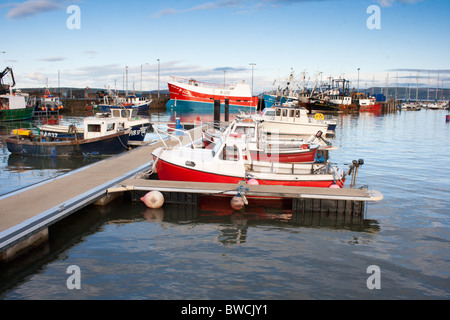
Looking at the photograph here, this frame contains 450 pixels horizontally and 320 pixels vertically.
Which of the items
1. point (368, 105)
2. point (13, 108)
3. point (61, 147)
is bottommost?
point (61, 147)

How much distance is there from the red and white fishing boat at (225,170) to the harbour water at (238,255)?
105 centimetres

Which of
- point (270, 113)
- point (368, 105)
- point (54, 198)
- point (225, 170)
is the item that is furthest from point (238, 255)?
point (368, 105)

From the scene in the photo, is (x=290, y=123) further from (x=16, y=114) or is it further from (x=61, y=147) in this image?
(x=16, y=114)

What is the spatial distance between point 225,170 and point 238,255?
4.97m

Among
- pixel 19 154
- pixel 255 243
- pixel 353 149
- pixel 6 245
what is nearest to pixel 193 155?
pixel 255 243

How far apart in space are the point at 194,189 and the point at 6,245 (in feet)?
20.7

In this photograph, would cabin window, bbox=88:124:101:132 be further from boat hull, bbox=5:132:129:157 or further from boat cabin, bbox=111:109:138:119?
boat cabin, bbox=111:109:138:119

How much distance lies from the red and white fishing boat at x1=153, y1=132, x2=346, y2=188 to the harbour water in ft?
3.43

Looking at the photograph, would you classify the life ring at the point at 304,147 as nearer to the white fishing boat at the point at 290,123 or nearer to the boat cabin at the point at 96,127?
the white fishing boat at the point at 290,123

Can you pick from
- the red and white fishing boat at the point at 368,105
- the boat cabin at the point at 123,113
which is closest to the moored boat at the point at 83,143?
the boat cabin at the point at 123,113

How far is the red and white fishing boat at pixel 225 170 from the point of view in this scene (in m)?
14.3

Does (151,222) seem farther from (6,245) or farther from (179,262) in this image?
(6,245)

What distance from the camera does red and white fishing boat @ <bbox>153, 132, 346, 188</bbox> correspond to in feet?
47.0

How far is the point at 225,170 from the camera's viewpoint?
14.4 m
